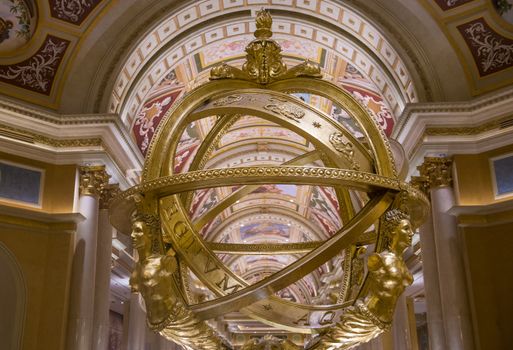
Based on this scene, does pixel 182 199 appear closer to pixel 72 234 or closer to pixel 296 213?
pixel 72 234

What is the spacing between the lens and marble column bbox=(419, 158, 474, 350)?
8.80 meters

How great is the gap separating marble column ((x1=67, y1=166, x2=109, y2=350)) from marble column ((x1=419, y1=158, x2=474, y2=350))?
5029 mm

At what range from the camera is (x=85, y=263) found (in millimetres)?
9305

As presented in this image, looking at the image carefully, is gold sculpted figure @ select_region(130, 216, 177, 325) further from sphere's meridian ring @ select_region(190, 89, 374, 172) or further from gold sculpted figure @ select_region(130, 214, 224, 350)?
sphere's meridian ring @ select_region(190, 89, 374, 172)

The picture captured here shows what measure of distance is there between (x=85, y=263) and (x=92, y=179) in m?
1.32

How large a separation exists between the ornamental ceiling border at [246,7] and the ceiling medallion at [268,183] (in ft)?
15.9

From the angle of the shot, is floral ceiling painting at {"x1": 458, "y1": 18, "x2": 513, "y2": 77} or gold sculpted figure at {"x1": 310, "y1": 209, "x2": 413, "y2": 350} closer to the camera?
gold sculpted figure at {"x1": 310, "y1": 209, "x2": 413, "y2": 350}

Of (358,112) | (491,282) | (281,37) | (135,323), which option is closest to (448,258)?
(491,282)

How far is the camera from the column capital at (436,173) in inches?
378

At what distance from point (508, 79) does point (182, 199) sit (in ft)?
19.4

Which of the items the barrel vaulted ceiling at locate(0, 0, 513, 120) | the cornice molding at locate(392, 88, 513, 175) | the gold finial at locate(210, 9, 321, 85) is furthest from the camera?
the barrel vaulted ceiling at locate(0, 0, 513, 120)

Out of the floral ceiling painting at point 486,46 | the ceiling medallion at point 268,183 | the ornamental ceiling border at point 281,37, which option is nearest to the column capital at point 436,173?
the floral ceiling painting at point 486,46

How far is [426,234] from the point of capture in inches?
380

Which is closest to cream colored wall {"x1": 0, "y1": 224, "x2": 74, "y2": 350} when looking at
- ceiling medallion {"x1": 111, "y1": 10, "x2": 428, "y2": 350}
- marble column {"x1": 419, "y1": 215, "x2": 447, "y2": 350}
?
ceiling medallion {"x1": 111, "y1": 10, "x2": 428, "y2": 350}
